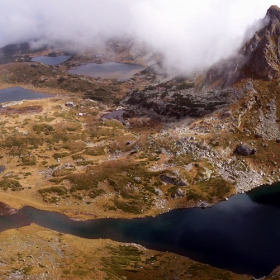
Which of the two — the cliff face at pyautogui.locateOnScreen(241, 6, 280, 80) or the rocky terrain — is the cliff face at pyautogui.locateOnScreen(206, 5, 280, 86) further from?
the rocky terrain

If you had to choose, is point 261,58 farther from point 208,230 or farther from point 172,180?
point 208,230

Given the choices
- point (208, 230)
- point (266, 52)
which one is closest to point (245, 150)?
point (208, 230)

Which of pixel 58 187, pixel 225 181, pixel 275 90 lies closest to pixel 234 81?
pixel 275 90

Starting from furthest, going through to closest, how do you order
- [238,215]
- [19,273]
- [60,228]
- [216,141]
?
1. [216,141]
2. [238,215]
3. [60,228]
4. [19,273]

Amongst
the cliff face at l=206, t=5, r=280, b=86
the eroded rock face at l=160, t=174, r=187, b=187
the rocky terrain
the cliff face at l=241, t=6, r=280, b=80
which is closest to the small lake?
the rocky terrain

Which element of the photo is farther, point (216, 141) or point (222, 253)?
point (216, 141)

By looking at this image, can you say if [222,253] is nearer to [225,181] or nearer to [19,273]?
[225,181]

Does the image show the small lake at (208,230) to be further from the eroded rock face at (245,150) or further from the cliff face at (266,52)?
the cliff face at (266,52)

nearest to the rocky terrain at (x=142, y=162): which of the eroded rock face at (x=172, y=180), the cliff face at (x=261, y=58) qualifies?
the eroded rock face at (x=172, y=180)
